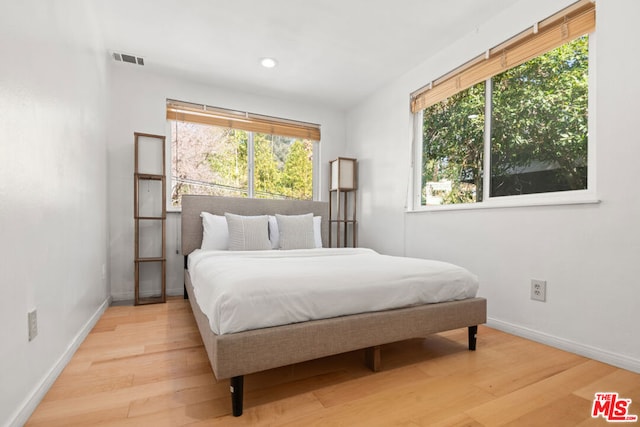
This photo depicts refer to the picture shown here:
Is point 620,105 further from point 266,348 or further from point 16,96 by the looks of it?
point 16,96

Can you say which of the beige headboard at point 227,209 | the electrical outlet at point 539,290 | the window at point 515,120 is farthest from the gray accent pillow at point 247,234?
the electrical outlet at point 539,290

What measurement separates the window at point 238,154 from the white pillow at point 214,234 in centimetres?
72

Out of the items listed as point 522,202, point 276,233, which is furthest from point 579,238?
point 276,233

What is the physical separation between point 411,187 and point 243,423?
267cm

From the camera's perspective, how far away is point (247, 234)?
2.94 m

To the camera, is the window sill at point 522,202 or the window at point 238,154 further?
Answer: the window at point 238,154

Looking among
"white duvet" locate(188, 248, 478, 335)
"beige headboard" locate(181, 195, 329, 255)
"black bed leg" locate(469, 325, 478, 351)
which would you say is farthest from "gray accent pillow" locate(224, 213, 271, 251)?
"black bed leg" locate(469, 325, 478, 351)

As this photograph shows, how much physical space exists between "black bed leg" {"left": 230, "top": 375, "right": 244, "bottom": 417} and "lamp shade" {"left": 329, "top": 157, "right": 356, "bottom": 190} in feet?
9.60

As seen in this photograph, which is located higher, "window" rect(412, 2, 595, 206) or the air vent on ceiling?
the air vent on ceiling

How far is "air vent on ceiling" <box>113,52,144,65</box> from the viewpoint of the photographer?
9.93 feet

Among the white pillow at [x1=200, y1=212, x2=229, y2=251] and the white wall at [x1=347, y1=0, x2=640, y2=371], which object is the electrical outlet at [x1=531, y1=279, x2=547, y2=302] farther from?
the white pillow at [x1=200, y1=212, x2=229, y2=251]

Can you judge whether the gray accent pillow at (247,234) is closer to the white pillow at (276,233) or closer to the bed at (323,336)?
the white pillow at (276,233)

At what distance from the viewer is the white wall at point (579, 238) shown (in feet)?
5.69

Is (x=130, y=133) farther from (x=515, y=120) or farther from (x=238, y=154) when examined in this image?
(x=515, y=120)
